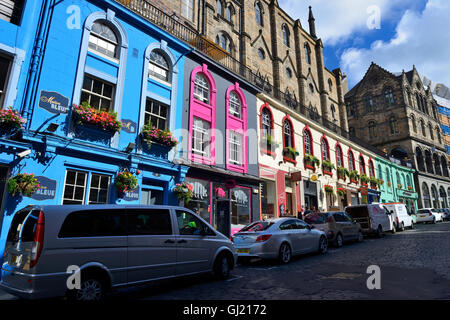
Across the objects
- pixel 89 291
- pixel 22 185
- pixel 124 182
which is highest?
pixel 124 182

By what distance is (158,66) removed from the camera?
45.1 ft

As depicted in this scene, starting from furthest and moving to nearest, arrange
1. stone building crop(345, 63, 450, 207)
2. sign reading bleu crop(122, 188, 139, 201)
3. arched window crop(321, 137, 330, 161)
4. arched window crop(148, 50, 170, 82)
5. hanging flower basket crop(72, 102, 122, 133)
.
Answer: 1. stone building crop(345, 63, 450, 207)
2. arched window crop(321, 137, 330, 161)
3. arched window crop(148, 50, 170, 82)
4. sign reading bleu crop(122, 188, 139, 201)
5. hanging flower basket crop(72, 102, 122, 133)

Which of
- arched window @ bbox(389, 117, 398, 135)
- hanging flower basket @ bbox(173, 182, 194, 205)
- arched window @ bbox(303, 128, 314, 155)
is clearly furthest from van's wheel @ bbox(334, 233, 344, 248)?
arched window @ bbox(389, 117, 398, 135)

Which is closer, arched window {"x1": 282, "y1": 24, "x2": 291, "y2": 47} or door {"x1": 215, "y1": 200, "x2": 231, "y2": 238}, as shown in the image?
door {"x1": 215, "y1": 200, "x2": 231, "y2": 238}

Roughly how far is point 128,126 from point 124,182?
2.48m

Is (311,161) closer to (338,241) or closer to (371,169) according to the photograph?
(338,241)

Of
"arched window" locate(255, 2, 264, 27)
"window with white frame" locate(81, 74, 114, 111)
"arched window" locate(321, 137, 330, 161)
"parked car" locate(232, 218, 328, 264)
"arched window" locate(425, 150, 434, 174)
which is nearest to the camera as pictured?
"parked car" locate(232, 218, 328, 264)

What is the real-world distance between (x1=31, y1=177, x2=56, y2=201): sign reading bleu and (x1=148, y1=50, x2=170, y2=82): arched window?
666cm

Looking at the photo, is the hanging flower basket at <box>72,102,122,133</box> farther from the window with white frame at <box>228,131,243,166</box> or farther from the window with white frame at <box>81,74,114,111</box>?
the window with white frame at <box>228,131,243,166</box>

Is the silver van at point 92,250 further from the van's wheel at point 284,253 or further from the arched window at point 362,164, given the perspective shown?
the arched window at point 362,164

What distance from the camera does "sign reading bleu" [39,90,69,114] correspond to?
947 centimetres

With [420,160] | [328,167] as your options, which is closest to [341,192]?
[328,167]

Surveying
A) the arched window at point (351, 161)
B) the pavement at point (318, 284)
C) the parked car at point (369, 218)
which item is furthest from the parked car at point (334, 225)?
the arched window at point (351, 161)

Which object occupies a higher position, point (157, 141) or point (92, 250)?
point (157, 141)
